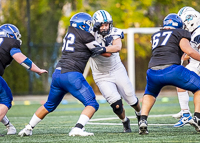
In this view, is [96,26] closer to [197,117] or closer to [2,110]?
[2,110]

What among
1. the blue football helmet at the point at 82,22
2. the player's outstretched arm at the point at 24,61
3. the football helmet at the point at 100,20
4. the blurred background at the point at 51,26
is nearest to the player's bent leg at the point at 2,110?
the player's outstretched arm at the point at 24,61

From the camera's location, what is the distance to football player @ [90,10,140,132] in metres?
6.59

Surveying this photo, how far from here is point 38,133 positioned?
6.63m

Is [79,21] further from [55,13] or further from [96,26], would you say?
[55,13]

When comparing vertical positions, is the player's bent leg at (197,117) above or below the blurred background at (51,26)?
above

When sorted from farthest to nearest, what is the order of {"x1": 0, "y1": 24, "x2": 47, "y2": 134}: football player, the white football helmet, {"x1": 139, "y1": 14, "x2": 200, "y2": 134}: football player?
the white football helmet
{"x1": 0, "y1": 24, "x2": 47, "y2": 134}: football player
{"x1": 139, "y1": 14, "x2": 200, "y2": 134}: football player

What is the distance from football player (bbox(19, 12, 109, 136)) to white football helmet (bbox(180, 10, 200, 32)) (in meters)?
1.83

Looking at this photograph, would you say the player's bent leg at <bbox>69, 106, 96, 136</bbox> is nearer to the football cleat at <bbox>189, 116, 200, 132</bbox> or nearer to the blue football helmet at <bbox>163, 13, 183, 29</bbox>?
the football cleat at <bbox>189, 116, 200, 132</bbox>

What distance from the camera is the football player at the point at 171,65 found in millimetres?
5949

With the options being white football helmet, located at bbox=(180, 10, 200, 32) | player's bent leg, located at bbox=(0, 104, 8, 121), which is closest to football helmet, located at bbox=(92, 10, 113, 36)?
white football helmet, located at bbox=(180, 10, 200, 32)

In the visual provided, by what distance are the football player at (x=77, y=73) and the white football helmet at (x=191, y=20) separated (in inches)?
72.0

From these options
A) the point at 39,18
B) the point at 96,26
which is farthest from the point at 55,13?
the point at 96,26

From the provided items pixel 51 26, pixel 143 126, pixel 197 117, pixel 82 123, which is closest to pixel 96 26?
pixel 82 123

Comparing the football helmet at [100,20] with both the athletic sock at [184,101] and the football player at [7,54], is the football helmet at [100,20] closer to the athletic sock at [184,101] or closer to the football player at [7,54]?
the football player at [7,54]
